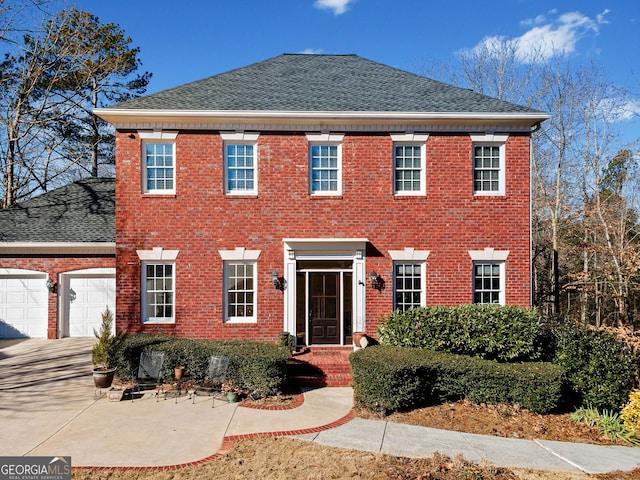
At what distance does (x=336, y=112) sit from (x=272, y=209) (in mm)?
3269

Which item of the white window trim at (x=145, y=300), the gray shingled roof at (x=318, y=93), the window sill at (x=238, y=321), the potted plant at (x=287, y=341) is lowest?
the potted plant at (x=287, y=341)

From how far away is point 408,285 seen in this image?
11.9 metres

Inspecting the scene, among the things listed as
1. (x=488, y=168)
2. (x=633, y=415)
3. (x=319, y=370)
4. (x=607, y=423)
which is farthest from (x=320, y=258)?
(x=633, y=415)

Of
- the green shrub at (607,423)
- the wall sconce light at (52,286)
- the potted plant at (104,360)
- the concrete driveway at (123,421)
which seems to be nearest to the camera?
the concrete driveway at (123,421)

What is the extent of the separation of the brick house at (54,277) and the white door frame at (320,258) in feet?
23.6

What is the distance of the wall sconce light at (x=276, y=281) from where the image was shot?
1149cm

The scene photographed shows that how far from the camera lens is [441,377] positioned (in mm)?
8719

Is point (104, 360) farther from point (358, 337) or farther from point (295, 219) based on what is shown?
point (358, 337)

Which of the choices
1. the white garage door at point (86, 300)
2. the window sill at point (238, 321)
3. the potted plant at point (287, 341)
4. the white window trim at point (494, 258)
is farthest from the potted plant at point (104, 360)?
the white window trim at point (494, 258)

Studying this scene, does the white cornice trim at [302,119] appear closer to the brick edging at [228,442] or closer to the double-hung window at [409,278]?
the double-hung window at [409,278]

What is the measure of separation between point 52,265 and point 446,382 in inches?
548

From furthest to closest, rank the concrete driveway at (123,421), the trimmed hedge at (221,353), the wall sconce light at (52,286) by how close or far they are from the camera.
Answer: the wall sconce light at (52,286)
the trimmed hedge at (221,353)
the concrete driveway at (123,421)

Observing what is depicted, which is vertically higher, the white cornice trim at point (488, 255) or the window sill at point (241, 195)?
the window sill at point (241, 195)

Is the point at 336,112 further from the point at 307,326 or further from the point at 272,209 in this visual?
the point at 307,326
